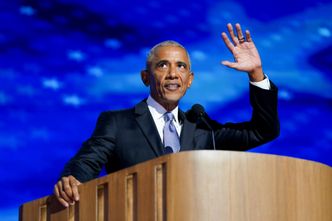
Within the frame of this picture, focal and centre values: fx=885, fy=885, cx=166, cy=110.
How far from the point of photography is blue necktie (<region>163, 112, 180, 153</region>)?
9.91 ft

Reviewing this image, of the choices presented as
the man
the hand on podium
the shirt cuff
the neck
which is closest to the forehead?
the man

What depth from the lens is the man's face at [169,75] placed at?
3158 millimetres

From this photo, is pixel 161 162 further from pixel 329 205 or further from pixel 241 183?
pixel 329 205

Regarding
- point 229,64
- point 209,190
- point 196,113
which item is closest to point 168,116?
point 196,113

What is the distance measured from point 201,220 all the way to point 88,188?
1.30 feet

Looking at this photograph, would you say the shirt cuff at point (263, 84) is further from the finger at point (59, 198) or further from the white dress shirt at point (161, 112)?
the finger at point (59, 198)

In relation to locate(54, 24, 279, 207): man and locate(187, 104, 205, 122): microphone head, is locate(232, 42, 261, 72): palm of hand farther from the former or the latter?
locate(187, 104, 205, 122): microphone head

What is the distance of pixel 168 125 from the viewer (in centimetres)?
310

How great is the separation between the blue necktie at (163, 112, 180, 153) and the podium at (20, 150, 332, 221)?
466mm

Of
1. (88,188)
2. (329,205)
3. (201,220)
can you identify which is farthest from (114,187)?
(329,205)

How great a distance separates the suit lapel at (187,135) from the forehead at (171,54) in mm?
226

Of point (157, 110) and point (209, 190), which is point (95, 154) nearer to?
point (157, 110)

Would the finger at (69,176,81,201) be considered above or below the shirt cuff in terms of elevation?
below

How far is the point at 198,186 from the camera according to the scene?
2426mm
